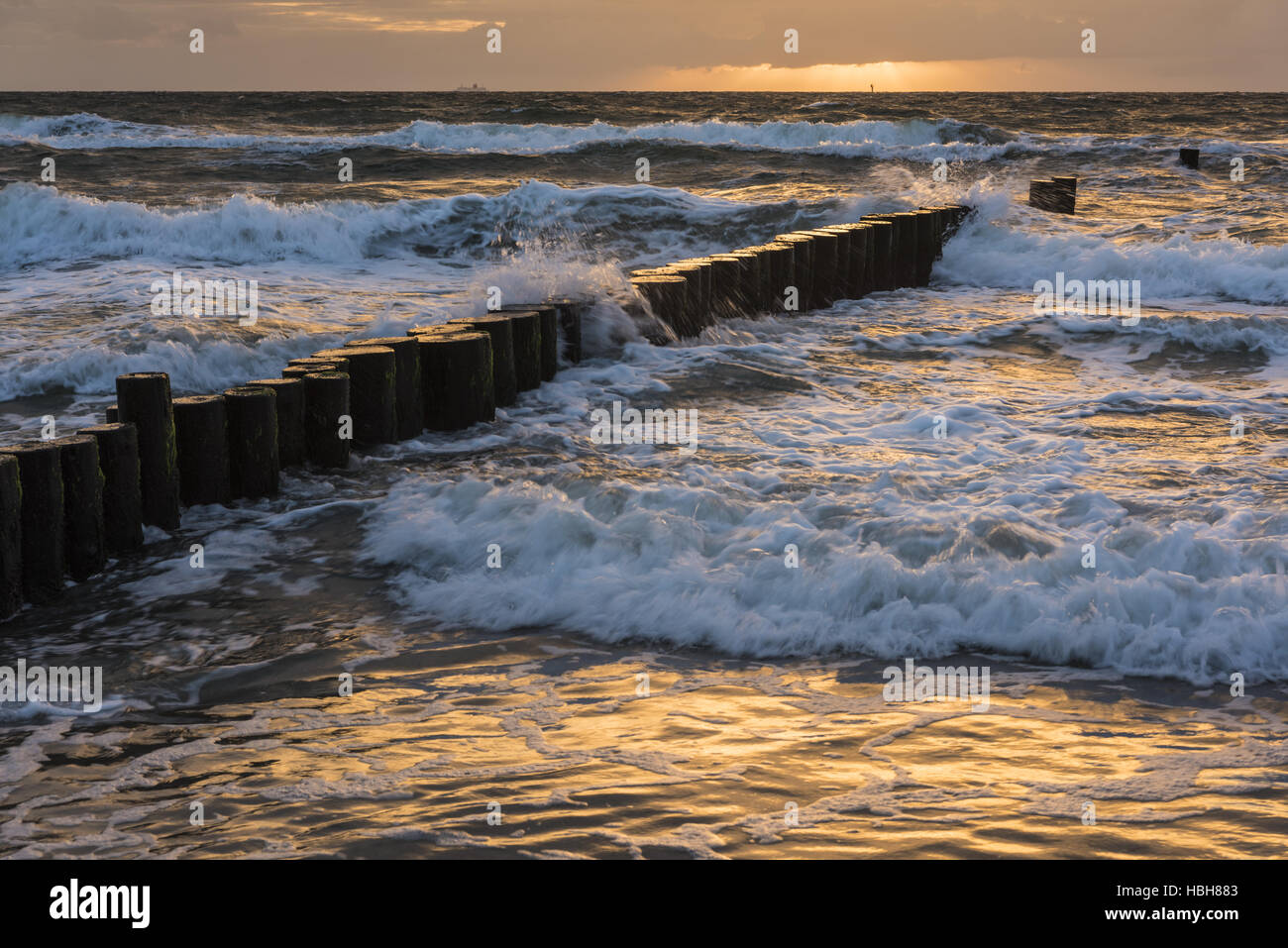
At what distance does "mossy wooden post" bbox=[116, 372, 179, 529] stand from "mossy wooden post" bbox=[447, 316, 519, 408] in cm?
259

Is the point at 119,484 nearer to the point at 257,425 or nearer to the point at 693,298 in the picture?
the point at 257,425

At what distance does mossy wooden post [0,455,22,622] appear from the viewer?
15.5 feet

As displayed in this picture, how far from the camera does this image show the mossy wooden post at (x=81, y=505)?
5148 millimetres

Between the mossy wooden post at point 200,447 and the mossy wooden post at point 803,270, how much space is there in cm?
702

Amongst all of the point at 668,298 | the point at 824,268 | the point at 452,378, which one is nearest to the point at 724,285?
the point at 668,298

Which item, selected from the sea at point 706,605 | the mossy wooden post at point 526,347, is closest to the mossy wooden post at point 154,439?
the sea at point 706,605

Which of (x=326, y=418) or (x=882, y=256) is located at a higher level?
(x=882, y=256)

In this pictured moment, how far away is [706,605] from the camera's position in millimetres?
4707

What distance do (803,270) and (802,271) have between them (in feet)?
0.06

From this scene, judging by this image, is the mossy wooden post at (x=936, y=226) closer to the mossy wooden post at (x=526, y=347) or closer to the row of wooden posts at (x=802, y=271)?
the row of wooden posts at (x=802, y=271)

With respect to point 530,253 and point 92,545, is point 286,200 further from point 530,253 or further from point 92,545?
point 92,545

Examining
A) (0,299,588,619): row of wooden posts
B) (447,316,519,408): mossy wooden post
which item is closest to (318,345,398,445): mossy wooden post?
(0,299,588,619): row of wooden posts

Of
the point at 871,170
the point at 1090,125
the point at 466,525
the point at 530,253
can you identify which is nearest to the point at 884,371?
the point at 530,253
